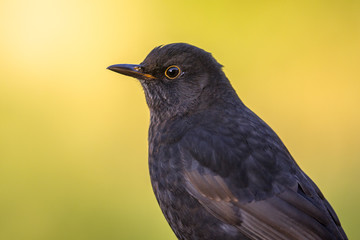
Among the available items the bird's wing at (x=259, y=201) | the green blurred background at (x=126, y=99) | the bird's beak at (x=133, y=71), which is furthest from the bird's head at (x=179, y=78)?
the green blurred background at (x=126, y=99)

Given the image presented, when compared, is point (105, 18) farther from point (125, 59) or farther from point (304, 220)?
point (304, 220)

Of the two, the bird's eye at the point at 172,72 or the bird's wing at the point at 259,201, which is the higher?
the bird's eye at the point at 172,72

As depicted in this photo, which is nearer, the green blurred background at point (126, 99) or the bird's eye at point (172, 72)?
the bird's eye at point (172, 72)

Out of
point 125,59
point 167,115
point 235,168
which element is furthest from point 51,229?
point 235,168

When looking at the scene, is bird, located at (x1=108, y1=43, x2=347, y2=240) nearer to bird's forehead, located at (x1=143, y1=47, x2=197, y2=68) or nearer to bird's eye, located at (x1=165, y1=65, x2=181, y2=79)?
bird's forehead, located at (x1=143, y1=47, x2=197, y2=68)

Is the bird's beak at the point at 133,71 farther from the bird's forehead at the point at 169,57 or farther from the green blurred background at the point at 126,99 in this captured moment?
the green blurred background at the point at 126,99

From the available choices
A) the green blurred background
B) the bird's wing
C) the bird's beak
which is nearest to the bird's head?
Answer: the bird's beak
